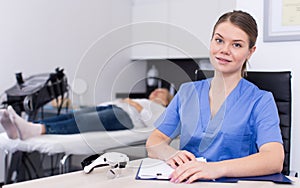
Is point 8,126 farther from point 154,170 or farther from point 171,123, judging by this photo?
point 154,170

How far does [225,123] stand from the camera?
118cm

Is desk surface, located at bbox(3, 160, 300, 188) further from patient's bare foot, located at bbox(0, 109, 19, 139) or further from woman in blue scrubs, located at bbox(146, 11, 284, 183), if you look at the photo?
patient's bare foot, located at bbox(0, 109, 19, 139)

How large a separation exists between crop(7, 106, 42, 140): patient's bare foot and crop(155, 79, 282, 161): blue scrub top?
4.26 feet

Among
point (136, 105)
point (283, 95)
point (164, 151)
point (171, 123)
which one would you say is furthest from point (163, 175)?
point (283, 95)

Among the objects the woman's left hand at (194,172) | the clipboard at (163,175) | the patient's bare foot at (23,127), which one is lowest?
the patient's bare foot at (23,127)

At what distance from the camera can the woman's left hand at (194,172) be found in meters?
0.93

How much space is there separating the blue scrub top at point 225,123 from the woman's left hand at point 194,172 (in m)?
0.22

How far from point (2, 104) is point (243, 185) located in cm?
192

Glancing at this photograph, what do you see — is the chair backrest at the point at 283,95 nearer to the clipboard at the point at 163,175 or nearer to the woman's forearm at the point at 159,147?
the woman's forearm at the point at 159,147

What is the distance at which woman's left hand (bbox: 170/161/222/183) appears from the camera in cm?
93

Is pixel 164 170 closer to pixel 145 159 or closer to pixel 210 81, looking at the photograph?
pixel 145 159

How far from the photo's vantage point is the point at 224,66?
1.20 meters

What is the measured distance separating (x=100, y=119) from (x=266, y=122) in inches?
24.0

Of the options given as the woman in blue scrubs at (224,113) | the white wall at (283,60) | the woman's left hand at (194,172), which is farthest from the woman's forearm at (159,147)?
the white wall at (283,60)
